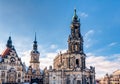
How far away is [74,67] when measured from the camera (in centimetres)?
6912

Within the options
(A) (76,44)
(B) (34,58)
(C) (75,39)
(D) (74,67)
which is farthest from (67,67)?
(B) (34,58)

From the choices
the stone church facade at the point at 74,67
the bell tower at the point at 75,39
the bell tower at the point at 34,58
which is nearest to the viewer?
the stone church facade at the point at 74,67

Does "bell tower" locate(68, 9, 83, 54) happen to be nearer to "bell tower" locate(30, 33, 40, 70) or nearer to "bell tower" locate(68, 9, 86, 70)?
"bell tower" locate(68, 9, 86, 70)

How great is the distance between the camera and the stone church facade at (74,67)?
68688 mm

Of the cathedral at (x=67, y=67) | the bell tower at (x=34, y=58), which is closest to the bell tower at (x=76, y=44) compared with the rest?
the cathedral at (x=67, y=67)

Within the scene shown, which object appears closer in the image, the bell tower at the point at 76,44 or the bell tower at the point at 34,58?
the bell tower at the point at 76,44

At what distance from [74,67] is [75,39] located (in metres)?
8.63

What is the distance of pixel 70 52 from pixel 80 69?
609 centimetres

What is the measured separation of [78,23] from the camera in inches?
2869

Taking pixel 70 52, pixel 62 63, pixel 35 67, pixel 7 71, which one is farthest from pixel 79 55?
pixel 35 67

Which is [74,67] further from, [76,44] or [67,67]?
[76,44]

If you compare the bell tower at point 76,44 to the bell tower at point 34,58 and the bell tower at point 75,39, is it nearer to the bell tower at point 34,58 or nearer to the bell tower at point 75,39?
the bell tower at point 75,39

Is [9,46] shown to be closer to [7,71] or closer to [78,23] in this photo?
[7,71]

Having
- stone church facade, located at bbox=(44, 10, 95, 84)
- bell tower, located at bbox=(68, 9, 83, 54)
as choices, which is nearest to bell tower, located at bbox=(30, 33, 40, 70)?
stone church facade, located at bbox=(44, 10, 95, 84)
